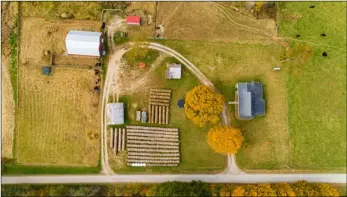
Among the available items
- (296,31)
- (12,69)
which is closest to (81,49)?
(12,69)

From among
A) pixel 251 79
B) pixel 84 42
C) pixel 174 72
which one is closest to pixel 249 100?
pixel 251 79

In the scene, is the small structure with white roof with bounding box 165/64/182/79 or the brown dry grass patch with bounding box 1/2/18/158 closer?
the brown dry grass patch with bounding box 1/2/18/158

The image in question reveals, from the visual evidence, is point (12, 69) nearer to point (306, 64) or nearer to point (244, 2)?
point (244, 2)

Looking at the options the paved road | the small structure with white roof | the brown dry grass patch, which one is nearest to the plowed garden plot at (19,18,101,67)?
Answer: the brown dry grass patch

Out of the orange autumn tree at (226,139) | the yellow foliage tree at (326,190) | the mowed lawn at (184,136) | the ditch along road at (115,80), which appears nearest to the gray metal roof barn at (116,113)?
the ditch along road at (115,80)

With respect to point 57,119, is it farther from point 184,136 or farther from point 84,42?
point 184,136

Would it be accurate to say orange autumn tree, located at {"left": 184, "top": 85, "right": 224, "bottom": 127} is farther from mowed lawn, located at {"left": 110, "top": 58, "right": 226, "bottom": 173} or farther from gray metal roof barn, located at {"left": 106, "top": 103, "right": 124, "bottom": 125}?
gray metal roof barn, located at {"left": 106, "top": 103, "right": 124, "bottom": 125}

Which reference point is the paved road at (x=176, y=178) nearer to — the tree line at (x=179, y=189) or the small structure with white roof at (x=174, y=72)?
the tree line at (x=179, y=189)
